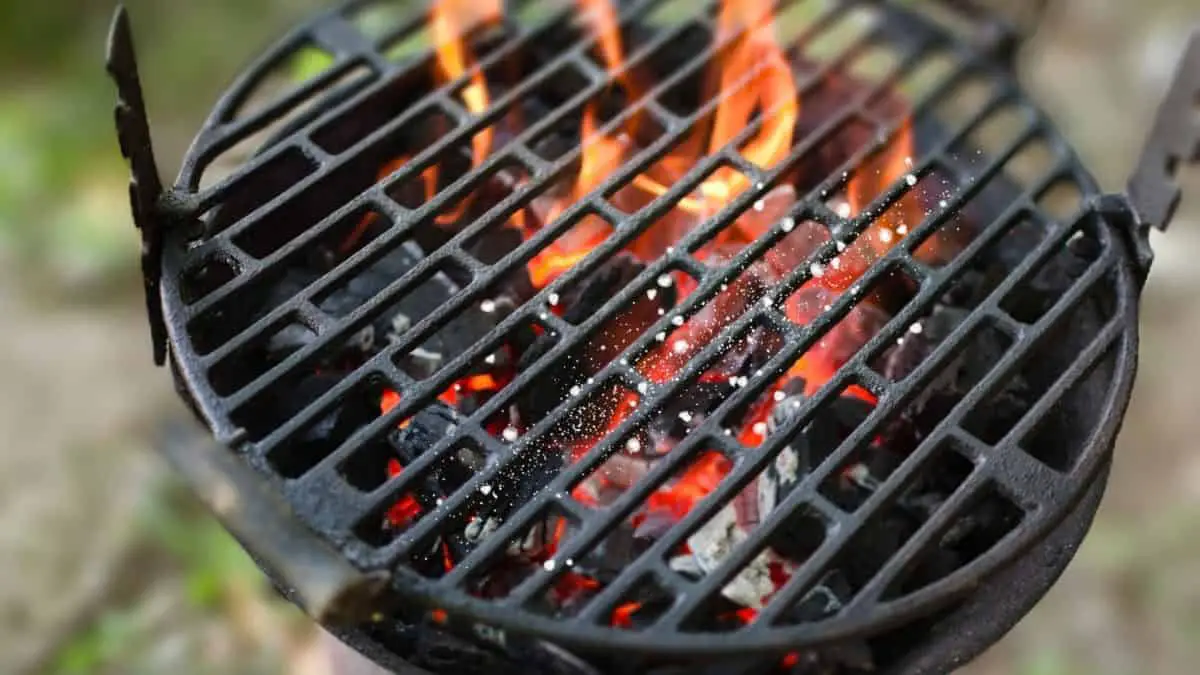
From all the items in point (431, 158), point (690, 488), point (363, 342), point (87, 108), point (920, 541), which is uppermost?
point (87, 108)

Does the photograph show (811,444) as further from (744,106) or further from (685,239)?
(744,106)

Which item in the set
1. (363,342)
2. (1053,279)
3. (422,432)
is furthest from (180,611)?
(1053,279)

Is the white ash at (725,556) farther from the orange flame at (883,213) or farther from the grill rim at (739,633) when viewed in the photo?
the orange flame at (883,213)

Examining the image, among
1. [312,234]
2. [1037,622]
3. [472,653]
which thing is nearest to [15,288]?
[312,234]

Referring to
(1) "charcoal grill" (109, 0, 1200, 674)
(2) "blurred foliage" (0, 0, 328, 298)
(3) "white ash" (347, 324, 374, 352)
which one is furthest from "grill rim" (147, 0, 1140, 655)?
(2) "blurred foliage" (0, 0, 328, 298)

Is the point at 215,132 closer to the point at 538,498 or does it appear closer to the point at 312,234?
the point at 312,234

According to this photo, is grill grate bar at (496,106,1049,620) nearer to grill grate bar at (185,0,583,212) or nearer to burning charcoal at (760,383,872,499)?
burning charcoal at (760,383,872,499)
